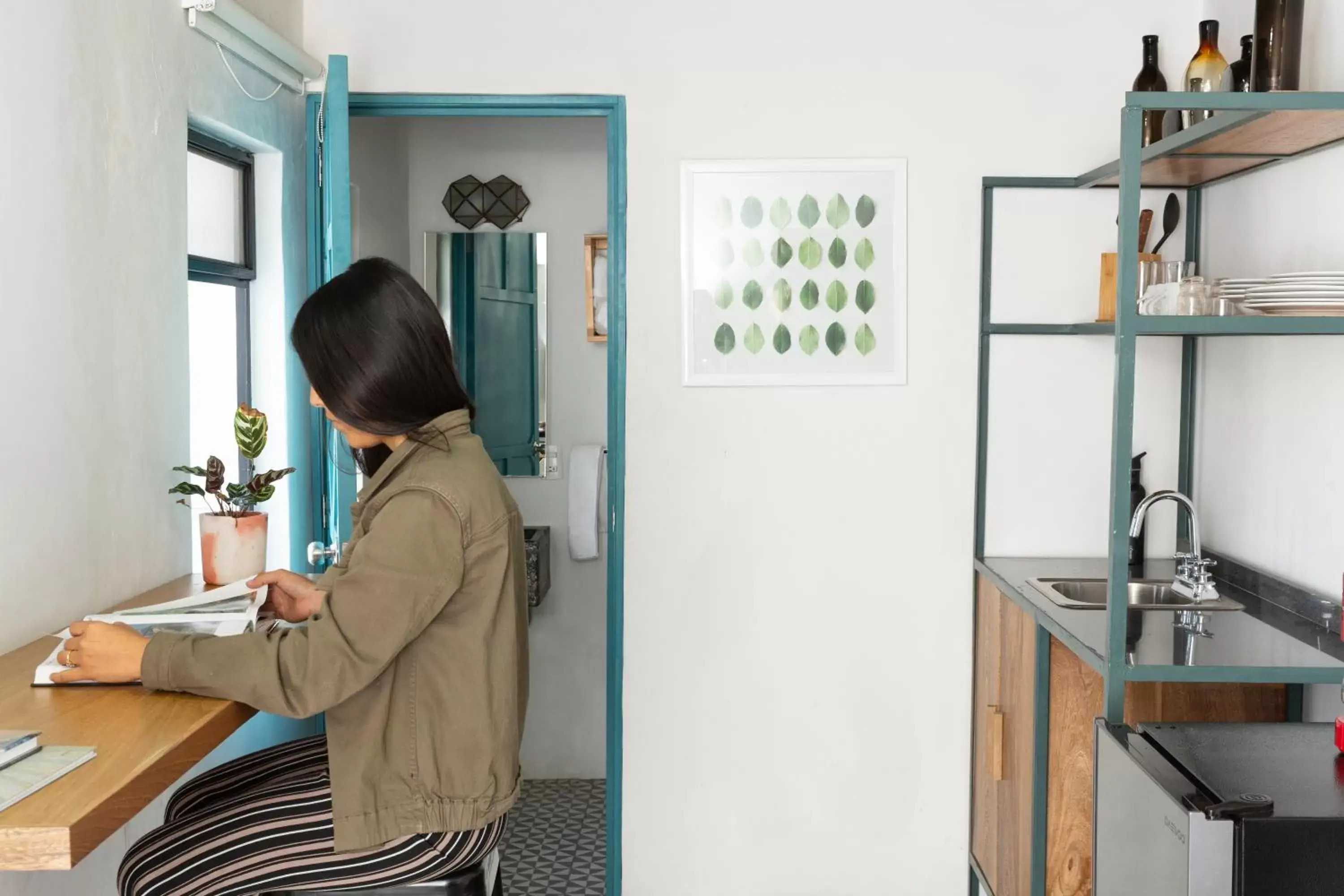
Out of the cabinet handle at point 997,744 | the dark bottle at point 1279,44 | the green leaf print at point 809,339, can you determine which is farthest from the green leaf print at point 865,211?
the cabinet handle at point 997,744

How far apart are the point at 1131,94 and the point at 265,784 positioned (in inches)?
74.4

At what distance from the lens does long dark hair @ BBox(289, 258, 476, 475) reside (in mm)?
1677

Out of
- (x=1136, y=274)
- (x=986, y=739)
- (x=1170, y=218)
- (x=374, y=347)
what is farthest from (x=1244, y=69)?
(x=374, y=347)

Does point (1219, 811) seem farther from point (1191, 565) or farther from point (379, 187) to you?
point (379, 187)

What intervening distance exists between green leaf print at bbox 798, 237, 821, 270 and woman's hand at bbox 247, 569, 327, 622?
67.1 inches

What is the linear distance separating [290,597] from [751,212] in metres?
1.72

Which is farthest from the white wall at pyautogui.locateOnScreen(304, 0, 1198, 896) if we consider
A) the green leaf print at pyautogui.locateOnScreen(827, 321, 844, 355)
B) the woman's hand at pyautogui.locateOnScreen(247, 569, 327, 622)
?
the woman's hand at pyautogui.locateOnScreen(247, 569, 327, 622)

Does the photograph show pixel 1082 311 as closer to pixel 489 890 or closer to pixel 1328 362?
pixel 1328 362

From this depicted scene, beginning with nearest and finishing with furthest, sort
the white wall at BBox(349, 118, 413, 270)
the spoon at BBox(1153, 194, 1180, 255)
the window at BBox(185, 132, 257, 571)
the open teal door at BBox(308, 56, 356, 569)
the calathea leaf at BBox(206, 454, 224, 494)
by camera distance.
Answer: the calathea leaf at BBox(206, 454, 224, 494)
the window at BBox(185, 132, 257, 571)
the open teal door at BBox(308, 56, 356, 569)
the spoon at BBox(1153, 194, 1180, 255)
the white wall at BBox(349, 118, 413, 270)

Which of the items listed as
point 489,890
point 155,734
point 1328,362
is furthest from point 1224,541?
point 155,734

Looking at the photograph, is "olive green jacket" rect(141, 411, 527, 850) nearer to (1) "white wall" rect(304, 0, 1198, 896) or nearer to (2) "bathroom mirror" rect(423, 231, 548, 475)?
(1) "white wall" rect(304, 0, 1198, 896)

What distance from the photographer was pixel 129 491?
2.24 meters

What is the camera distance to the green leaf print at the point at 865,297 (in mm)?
3225

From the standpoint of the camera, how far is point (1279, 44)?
2406mm
